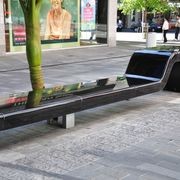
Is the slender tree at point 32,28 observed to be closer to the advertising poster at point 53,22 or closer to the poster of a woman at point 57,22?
the advertising poster at point 53,22

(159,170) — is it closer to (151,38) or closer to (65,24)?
(65,24)

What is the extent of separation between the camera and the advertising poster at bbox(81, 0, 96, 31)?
1962 centimetres

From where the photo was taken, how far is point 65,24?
18656mm

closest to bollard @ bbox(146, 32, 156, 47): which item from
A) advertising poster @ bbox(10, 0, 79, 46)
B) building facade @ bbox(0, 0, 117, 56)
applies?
building facade @ bbox(0, 0, 117, 56)

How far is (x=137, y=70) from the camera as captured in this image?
27.3ft

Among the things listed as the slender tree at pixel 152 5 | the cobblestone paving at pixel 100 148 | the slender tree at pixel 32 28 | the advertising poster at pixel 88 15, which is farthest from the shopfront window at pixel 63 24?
the slender tree at pixel 32 28

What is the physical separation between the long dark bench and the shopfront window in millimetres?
9149

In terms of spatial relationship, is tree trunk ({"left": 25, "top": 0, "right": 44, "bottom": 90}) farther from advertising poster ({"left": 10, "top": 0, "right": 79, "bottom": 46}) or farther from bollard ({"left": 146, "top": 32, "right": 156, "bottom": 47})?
bollard ({"left": 146, "top": 32, "right": 156, "bottom": 47})

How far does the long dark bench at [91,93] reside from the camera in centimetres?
508

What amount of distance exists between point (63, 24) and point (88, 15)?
1.90 m

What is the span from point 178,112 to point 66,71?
19.2ft

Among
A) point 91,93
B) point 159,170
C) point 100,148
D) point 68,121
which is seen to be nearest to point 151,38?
point 91,93

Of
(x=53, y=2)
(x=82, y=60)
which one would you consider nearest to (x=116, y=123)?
(x=82, y=60)

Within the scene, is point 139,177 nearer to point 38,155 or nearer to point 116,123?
point 38,155
